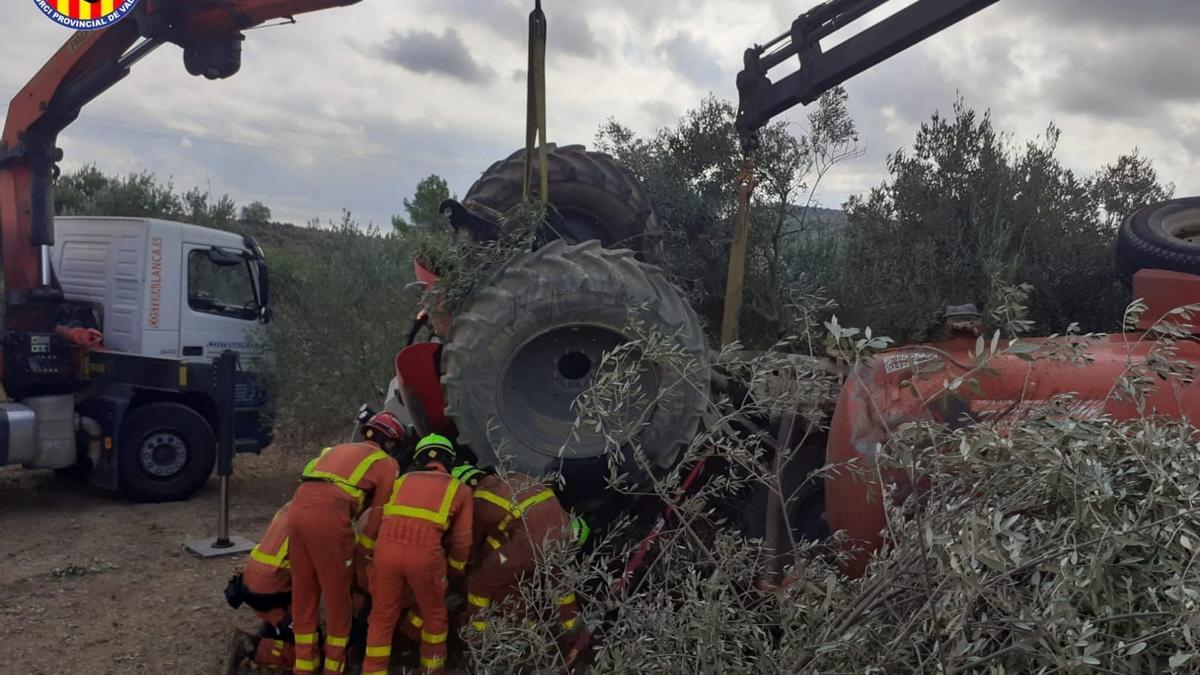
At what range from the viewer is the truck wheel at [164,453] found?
9.55 m

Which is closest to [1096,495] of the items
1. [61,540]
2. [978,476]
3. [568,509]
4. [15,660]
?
[978,476]

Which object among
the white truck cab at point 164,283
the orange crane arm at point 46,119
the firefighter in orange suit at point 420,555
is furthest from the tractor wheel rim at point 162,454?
the firefighter in orange suit at point 420,555

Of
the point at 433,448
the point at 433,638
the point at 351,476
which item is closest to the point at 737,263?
the point at 433,448

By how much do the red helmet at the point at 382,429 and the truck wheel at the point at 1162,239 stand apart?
4.52 metres

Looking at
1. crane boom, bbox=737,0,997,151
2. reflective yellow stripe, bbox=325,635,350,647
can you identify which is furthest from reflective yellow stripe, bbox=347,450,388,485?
crane boom, bbox=737,0,997,151

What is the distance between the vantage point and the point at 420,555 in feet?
16.1

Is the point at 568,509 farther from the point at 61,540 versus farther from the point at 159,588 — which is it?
the point at 61,540

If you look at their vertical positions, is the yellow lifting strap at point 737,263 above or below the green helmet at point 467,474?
above

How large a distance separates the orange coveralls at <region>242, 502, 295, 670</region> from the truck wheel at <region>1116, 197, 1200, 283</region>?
5.16 m

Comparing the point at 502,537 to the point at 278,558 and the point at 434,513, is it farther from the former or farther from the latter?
the point at 278,558

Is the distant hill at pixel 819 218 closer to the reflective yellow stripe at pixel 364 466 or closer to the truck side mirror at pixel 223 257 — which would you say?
the reflective yellow stripe at pixel 364 466

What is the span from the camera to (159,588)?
6941 millimetres

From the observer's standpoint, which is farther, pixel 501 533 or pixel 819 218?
pixel 819 218

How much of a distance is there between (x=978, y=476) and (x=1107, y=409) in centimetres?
128
